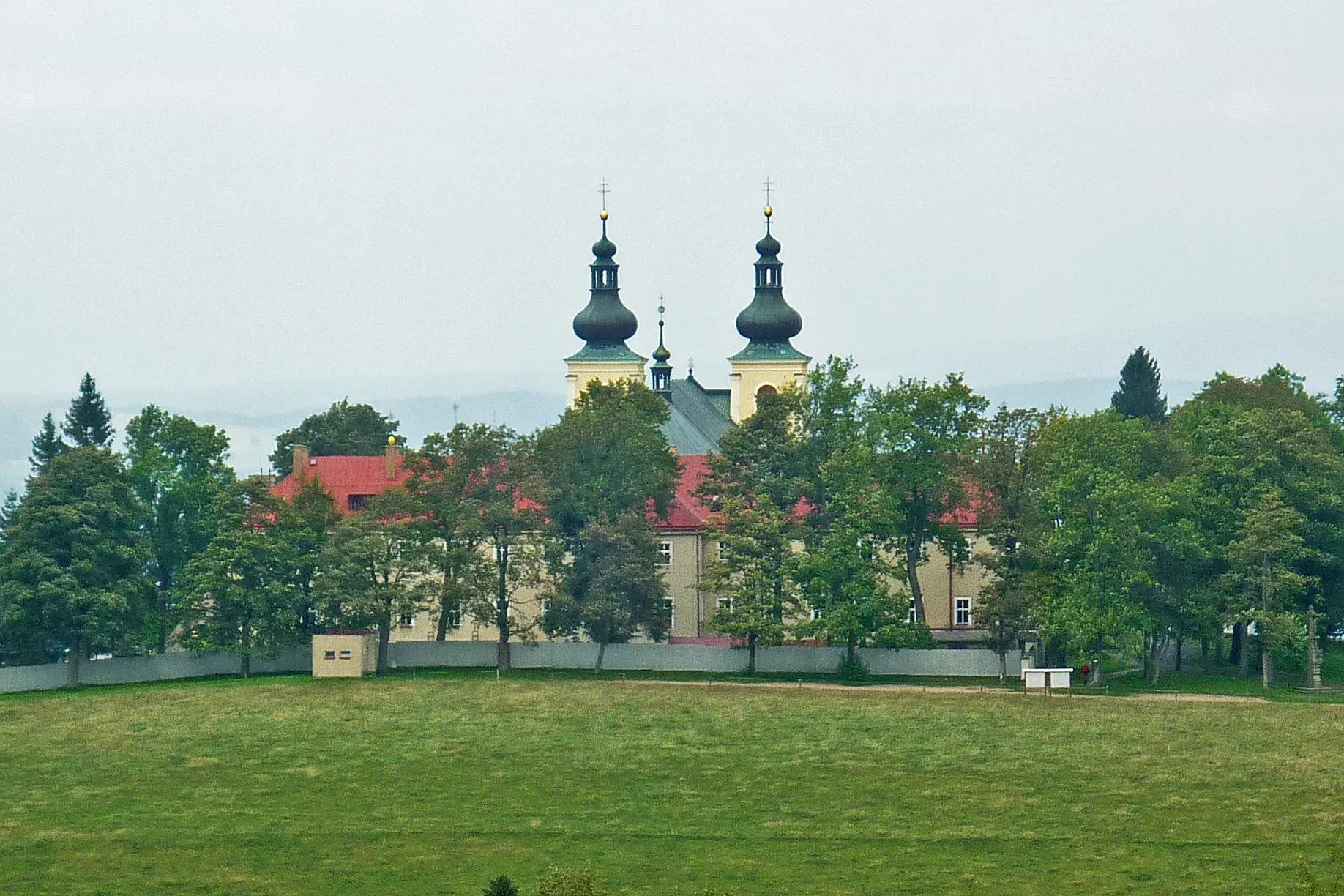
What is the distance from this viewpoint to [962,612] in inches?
3701

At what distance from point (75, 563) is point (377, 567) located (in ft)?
36.7

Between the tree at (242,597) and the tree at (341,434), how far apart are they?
42396 mm

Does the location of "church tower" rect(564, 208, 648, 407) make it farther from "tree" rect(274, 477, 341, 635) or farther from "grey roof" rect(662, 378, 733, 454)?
"tree" rect(274, 477, 341, 635)

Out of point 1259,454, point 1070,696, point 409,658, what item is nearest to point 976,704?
point 1070,696

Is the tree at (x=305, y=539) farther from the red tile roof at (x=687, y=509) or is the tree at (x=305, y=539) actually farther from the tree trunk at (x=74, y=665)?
the red tile roof at (x=687, y=509)

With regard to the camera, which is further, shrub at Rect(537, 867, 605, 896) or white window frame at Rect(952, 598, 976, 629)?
white window frame at Rect(952, 598, 976, 629)

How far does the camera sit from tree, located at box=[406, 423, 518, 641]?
273 feet

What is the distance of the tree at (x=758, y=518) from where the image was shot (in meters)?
82.1

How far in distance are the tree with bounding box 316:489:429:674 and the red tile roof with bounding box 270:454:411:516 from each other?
10376 mm

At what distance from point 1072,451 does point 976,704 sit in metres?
11.1

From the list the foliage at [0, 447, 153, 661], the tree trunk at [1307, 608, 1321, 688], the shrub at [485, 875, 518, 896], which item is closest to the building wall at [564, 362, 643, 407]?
the foliage at [0, 447, 153, 661]

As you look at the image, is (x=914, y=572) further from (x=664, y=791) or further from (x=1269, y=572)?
(x=664, y=791)

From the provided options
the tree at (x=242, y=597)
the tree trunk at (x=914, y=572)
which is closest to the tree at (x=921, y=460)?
the tree trunk at (x=914, y=572)

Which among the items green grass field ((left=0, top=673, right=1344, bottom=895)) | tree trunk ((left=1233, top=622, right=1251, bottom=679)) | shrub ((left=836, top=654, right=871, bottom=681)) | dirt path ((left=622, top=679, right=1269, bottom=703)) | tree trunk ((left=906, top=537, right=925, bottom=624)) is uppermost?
tree trunk ((left=906, top=537, right=925, bottom=624))
